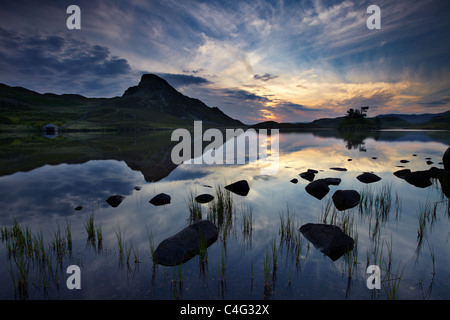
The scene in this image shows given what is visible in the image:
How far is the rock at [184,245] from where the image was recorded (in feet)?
22.7

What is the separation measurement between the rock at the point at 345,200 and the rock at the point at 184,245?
7898mm

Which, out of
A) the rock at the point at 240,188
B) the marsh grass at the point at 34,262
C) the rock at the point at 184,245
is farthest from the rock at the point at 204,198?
the marsh grass at the point at 34,262

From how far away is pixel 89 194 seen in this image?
14586 mm

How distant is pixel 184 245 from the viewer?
743cm

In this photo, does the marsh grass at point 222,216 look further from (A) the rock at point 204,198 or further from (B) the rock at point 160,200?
(B) the rock at point 160,200

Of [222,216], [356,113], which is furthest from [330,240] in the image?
[356,113]

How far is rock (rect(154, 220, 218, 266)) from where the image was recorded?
22.7 ft

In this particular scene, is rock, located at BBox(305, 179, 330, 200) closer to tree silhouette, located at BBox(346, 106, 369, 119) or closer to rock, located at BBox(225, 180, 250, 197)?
rock, located at BBox(225, 180, 250, 197)

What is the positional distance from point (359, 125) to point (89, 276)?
19416 cm

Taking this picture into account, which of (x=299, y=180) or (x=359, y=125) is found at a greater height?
(x=359, y=125)

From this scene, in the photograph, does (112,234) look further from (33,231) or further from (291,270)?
(291,270)

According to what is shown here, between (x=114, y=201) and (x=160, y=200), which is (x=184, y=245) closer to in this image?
(x=160, y=200)

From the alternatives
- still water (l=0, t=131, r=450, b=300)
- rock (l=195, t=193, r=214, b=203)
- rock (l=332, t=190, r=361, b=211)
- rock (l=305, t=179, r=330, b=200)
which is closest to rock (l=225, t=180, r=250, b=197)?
still water (l=0, t=131, r=450, b=300)

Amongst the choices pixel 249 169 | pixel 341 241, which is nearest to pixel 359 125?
pixel 249 169
